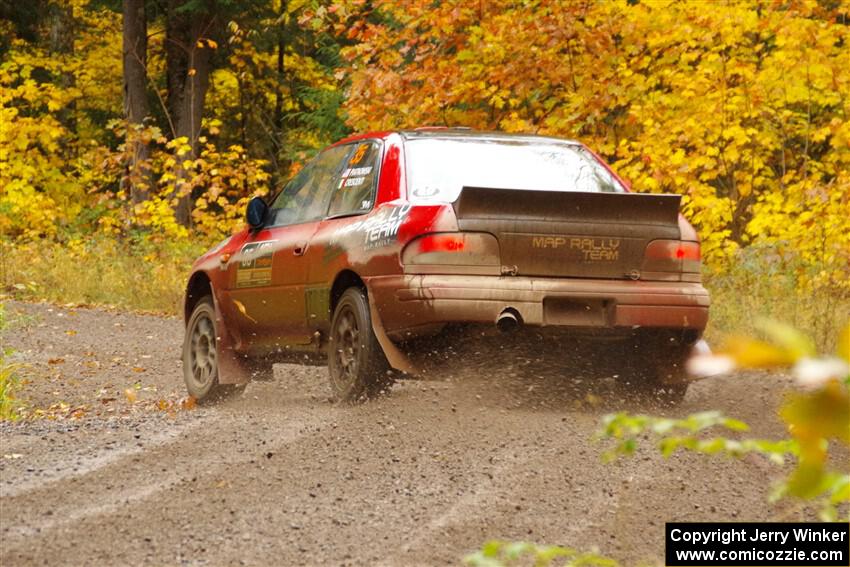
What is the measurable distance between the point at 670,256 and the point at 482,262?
116cm

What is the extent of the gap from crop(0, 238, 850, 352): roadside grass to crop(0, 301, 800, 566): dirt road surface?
3.25 metres

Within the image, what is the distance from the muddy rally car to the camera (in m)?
7.05

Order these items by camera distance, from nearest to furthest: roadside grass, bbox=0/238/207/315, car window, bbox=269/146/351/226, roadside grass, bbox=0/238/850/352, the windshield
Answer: the windshield < car window, bbox=269/146/351/226 < roadside grass, bbox=0/238/850/352 < roadside grass, bbox=0/238/207/315

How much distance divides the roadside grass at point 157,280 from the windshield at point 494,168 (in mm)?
3943

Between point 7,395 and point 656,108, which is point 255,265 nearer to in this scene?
point 7,395

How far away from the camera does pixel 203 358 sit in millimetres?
9648

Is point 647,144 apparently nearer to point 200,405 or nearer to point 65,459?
point 200,405

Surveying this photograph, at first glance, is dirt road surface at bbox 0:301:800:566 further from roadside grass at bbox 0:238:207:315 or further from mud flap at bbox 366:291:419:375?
roadside grass at bbox 0:238:207:315

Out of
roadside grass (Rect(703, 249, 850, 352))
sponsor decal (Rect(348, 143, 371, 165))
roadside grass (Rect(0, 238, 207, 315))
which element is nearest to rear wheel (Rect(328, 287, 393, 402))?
sponsor decal (Rect(348, 143, 371, 165))

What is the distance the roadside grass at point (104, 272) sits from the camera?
61.7ft

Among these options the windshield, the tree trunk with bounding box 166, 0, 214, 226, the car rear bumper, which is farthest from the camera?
the tree trunk with bounding box 166, 0, 214, 226

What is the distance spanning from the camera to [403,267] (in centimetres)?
708

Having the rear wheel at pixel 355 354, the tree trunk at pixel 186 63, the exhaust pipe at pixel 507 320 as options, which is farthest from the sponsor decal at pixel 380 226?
the tree trunk at pixel 186 63

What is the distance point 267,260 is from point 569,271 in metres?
2.49
